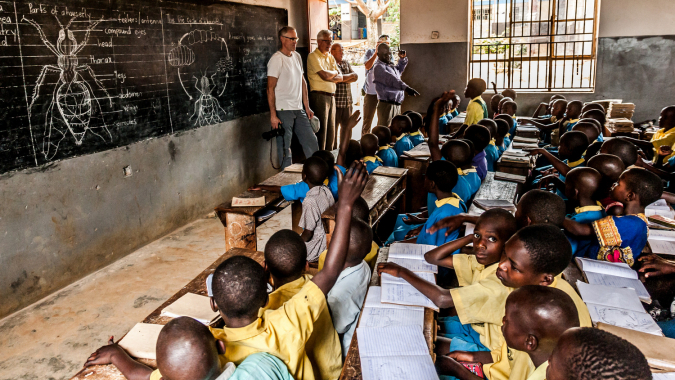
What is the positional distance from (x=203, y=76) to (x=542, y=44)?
330 inches

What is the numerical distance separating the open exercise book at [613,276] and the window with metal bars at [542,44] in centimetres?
668

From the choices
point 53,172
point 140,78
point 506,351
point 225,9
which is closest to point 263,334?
point 506,351

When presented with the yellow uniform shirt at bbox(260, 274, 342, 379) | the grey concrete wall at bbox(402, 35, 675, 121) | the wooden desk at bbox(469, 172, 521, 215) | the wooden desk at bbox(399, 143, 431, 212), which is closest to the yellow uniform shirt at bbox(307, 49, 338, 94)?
the wooden desk at bbox(399, 143, 431, 212)

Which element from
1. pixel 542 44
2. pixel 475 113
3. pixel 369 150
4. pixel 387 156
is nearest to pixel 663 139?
pixel 475 113

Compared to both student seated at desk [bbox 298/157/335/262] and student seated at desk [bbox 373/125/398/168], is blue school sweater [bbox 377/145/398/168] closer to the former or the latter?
student seated at desk [bbox 373/125/398/168]

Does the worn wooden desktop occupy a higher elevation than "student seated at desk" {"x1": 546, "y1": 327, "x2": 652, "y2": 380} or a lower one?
lower

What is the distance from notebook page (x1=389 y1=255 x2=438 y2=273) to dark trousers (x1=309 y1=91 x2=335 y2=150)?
4396 mm

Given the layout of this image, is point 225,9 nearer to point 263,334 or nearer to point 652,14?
point 263,334

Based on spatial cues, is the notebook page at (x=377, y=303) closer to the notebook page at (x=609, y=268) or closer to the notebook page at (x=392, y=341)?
the notebook page at (x=392, y=341)

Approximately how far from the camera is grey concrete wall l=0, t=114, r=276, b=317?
3.32 metres

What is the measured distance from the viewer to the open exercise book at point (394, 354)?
5.11 ft

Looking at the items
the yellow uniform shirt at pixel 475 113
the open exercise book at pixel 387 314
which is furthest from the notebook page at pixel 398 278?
the yellow uniform shirt at pixel 475 113

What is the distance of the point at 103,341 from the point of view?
2992 millimetres

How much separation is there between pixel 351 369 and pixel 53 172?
9.48ft
